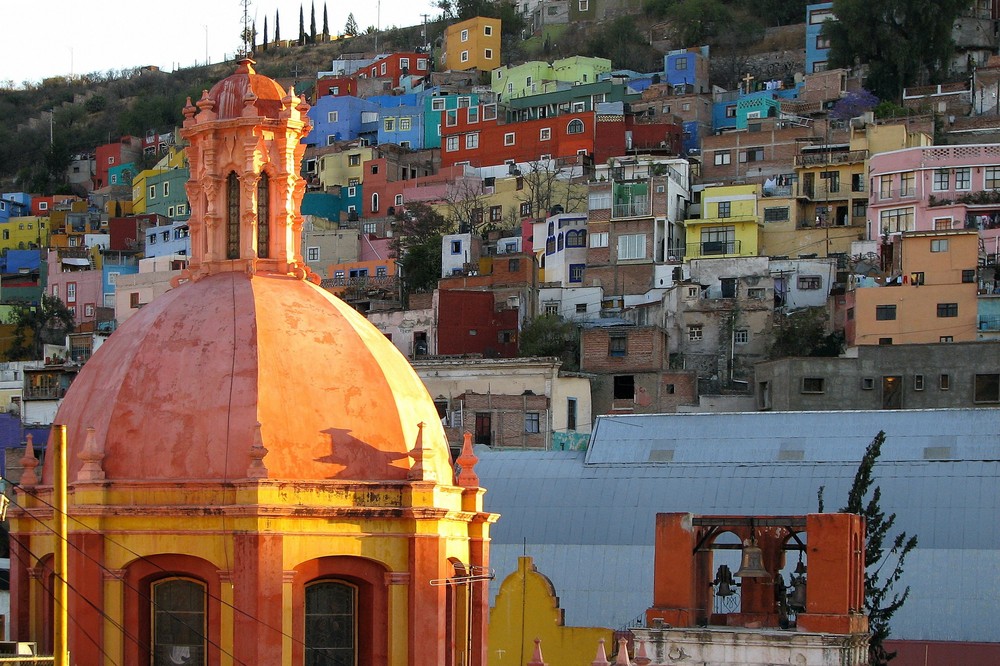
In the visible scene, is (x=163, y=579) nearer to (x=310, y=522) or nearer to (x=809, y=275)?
(x=310, y=522)

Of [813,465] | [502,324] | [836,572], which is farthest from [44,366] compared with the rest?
[836,572]

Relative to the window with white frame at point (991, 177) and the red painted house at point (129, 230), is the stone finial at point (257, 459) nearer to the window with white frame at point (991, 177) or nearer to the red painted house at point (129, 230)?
the window with white frame at point (991, 177)

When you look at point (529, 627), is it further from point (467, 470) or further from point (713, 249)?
point (713, 249)

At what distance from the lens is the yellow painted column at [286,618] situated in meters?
26.5

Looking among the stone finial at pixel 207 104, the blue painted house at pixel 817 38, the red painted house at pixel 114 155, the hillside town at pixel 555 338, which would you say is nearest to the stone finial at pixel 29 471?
the hillside town at pixel 555 338

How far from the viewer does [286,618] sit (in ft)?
87.1

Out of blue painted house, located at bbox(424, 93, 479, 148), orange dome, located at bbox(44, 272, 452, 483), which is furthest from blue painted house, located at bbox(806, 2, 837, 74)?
orange dome, located at bbox(44, 272, 452, 483)

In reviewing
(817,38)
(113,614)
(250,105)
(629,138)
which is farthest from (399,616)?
(817,38)

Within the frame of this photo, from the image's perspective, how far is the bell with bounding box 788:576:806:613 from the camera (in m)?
39.2

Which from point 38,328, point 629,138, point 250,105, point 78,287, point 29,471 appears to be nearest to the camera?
point 29,471

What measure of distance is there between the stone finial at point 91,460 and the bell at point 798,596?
54.0 ft

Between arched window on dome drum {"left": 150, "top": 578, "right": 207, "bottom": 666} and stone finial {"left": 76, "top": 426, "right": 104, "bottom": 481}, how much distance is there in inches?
65.1

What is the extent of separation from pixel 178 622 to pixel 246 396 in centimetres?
303

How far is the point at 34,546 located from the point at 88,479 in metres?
2.53
